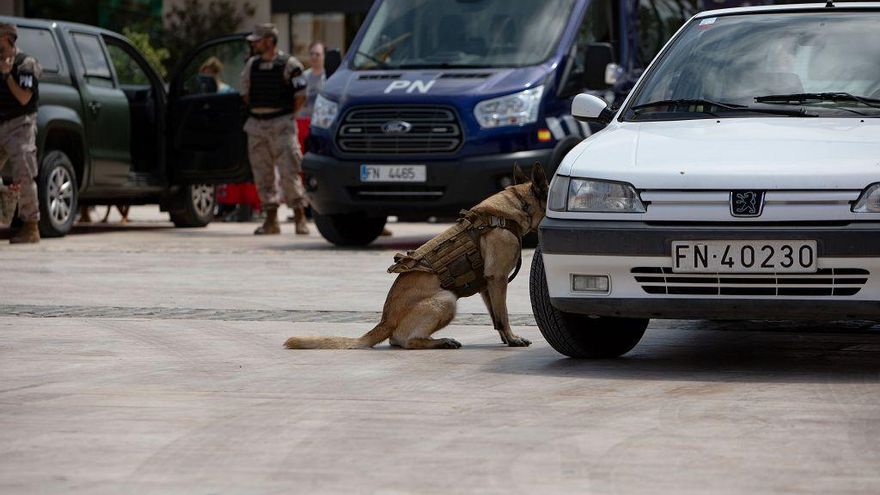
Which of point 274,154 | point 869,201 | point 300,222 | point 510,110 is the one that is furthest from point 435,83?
point 869,201

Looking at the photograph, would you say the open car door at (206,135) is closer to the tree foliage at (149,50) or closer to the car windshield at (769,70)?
the car windshield at (769,70)

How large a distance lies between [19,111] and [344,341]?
7864mm

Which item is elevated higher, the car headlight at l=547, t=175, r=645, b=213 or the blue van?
the car headlight at l=547, t=175, r=645, b=213

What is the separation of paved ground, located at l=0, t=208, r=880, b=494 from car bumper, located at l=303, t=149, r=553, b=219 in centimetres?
Answer: 388

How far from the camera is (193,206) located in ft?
63.3

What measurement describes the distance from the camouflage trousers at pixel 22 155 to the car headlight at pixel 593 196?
344 inches

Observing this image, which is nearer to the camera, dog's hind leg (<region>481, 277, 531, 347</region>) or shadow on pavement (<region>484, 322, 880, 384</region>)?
shadow on pavement (<region>484, 322, 880, 384</region>)

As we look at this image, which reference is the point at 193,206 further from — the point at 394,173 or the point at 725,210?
the point at 725,210

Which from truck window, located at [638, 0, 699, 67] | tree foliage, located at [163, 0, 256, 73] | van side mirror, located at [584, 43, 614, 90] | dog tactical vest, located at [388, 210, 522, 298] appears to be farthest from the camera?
tree foliage, located at [163, 0, 256, 73]

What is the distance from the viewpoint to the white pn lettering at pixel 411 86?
14.9 metres

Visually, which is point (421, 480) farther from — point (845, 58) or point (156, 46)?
point (156, 46)

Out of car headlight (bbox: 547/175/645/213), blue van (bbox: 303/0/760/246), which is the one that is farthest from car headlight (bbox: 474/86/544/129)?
car headlight (bbox: 547/175/645/213)

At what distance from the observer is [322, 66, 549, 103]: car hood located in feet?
48.5

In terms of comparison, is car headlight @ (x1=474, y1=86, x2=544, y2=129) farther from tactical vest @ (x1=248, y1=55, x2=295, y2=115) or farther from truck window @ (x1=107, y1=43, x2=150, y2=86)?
truck window @ (x1=107, y1=43, x2=150, y2=86)
